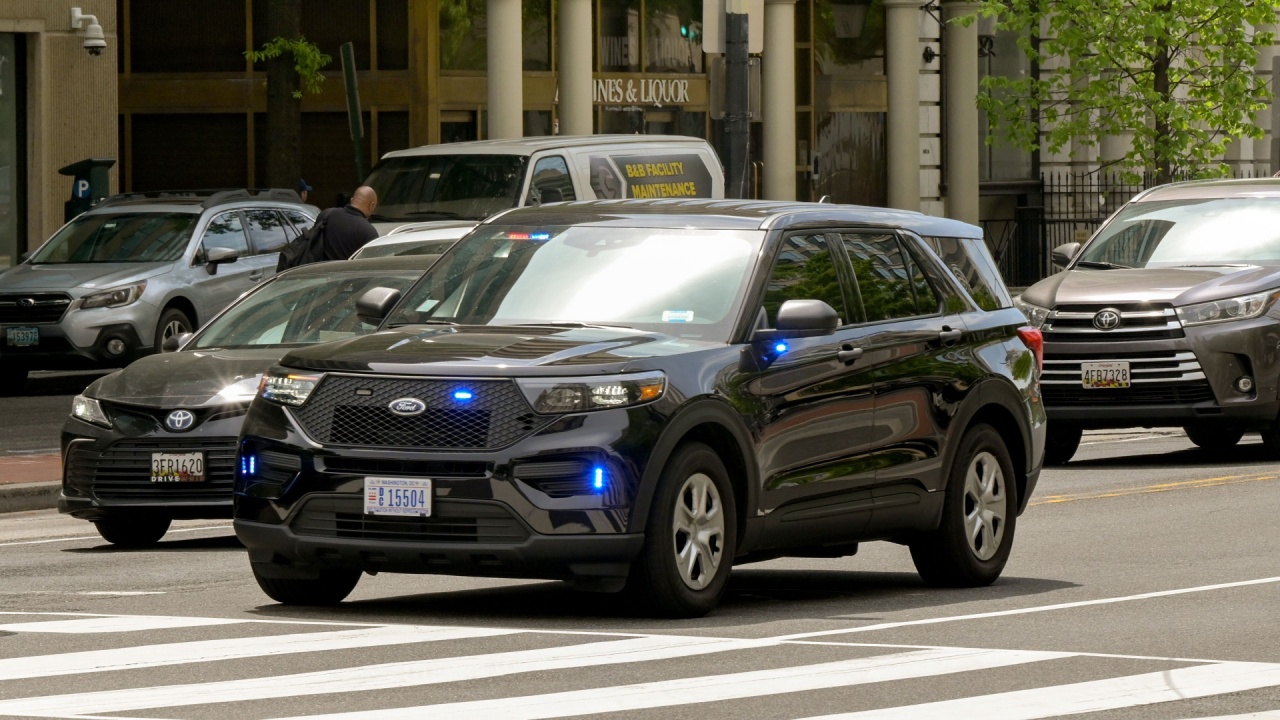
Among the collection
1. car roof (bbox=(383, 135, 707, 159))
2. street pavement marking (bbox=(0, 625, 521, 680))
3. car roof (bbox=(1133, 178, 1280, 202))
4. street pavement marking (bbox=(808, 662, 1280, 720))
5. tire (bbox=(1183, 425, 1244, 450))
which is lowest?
tire (bbox=(1183, 425, 1244, 450))

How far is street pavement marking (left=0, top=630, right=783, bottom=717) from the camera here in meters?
7.89

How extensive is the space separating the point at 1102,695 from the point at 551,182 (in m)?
14.9

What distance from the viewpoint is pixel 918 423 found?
11023 mm

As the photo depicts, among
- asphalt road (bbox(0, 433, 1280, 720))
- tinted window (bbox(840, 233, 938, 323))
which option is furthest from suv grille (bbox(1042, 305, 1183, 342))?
tinted window (bbox(840, 233, 938, 323))

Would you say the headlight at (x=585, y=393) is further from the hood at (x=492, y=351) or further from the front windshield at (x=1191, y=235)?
the front windshield at (x=1191, y=235)

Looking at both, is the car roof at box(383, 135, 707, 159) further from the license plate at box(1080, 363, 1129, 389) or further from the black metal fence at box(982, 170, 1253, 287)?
the black metal fence at box(982, 170, 1253, 287)

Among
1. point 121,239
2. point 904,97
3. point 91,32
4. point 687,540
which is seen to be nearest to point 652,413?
point 687,540

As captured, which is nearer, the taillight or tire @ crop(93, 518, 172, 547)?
the taillight

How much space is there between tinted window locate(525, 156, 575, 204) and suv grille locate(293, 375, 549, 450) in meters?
12.6

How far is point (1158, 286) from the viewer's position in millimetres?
17766

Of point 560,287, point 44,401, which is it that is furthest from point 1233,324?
point 44,401

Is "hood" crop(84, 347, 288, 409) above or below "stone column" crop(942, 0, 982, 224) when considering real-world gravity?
below

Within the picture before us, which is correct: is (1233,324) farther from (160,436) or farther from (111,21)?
(111,21)

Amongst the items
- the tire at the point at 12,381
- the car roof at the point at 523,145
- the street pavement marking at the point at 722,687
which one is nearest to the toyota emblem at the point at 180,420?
the street pavement marking at the point at 722,687
